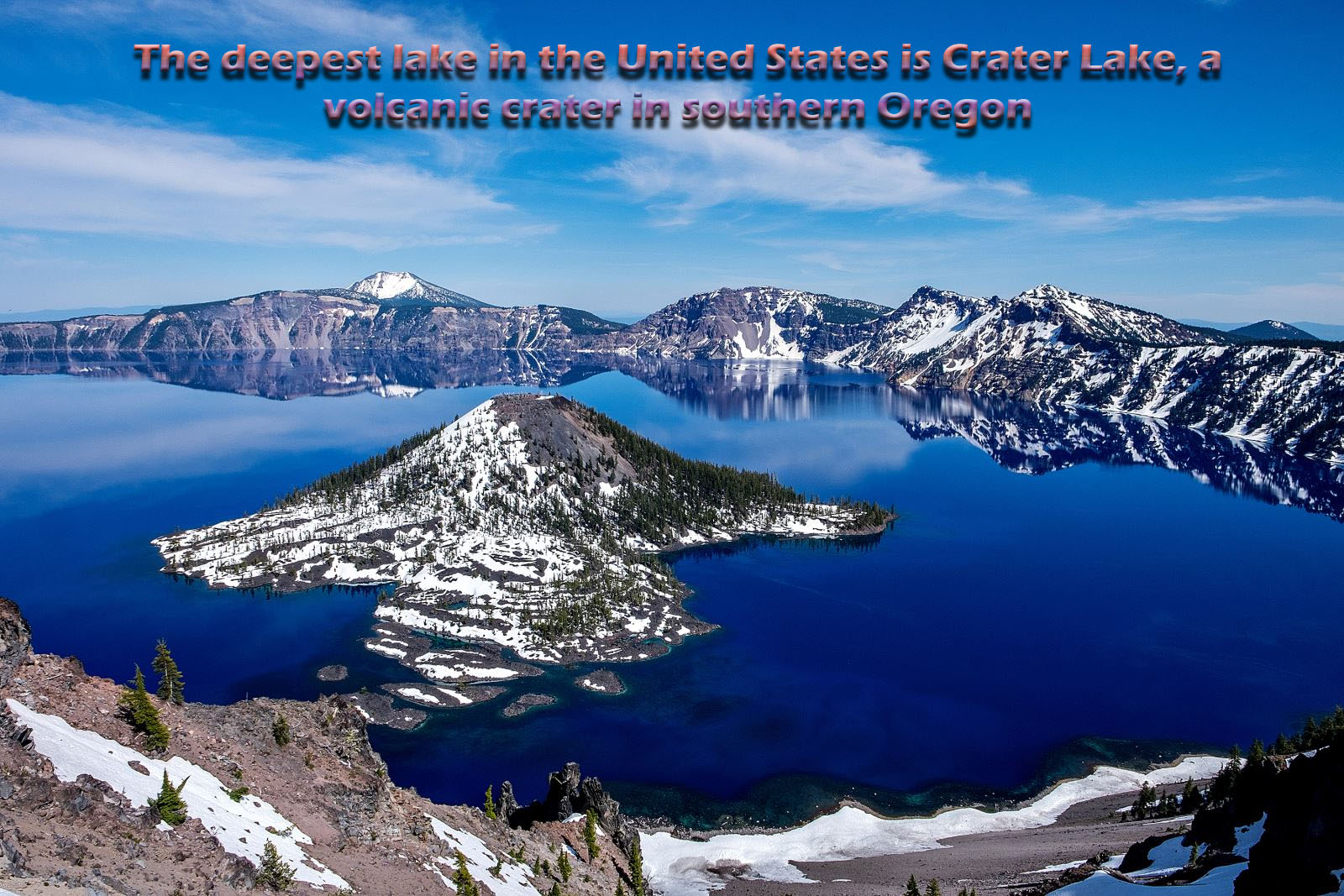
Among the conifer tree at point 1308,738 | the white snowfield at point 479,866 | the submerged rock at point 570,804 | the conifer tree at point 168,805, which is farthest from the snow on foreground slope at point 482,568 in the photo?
the conifer tree at point 168,805

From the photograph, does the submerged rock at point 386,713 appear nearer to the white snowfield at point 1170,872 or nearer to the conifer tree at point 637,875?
the conifer tree at point 637,875

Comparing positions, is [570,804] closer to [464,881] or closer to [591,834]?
[591,834]

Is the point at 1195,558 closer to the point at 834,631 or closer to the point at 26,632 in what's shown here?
the point at 834,631

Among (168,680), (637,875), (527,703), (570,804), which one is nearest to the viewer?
(168,680)

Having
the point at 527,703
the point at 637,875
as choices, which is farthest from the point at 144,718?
the point at 527,703

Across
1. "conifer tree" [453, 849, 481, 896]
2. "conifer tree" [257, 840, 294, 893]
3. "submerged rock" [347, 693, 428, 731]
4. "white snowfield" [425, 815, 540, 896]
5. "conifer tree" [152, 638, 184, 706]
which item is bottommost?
"submerged rock" [347, 693, 428, 731]

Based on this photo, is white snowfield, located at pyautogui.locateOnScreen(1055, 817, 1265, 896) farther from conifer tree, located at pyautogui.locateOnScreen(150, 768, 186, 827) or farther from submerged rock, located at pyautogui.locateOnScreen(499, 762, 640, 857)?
conifer tree, located at pyautogui.locateOnScreen(150, 768, 186, 827)

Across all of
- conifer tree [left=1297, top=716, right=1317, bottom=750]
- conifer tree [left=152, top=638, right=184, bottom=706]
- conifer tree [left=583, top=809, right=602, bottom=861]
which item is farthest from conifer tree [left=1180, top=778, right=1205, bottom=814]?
conifer tree [left=152, top=638, right=184, bottom=706]
